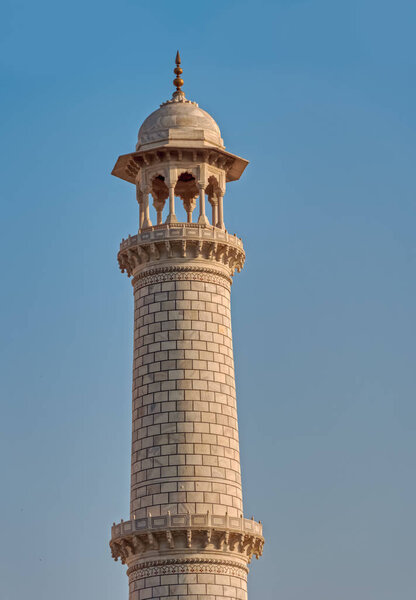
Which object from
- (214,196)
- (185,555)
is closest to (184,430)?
(185,555)

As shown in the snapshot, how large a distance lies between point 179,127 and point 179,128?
0.08m

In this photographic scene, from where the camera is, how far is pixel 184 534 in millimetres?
41688

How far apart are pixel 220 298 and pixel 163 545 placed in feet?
29.9

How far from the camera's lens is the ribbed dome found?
4722 cm

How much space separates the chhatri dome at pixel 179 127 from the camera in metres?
47.2

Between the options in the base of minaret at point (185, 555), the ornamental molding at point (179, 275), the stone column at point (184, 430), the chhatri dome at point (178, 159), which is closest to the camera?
the base of minaret at point (185, 555)

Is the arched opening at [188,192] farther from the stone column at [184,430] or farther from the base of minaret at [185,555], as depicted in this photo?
the base of minaret at [185,555]

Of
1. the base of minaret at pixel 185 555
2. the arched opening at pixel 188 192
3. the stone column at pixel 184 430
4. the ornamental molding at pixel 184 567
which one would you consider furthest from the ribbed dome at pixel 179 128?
the ornamental molding at pixel 184 567

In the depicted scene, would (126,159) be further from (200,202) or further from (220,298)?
(220,298)

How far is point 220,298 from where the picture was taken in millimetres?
45906

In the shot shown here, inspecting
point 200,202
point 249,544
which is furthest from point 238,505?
point 200,202

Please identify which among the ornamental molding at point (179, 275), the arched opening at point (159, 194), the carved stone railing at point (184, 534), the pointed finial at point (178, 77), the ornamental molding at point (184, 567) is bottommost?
the ornamental molding at point (184, 567)

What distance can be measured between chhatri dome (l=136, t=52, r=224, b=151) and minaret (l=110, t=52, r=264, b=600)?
0.05 m

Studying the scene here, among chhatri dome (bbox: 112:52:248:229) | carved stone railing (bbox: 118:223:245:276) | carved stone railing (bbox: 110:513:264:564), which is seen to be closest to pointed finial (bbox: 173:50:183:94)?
chhatri dome (bbox: 112:52:248:229)
